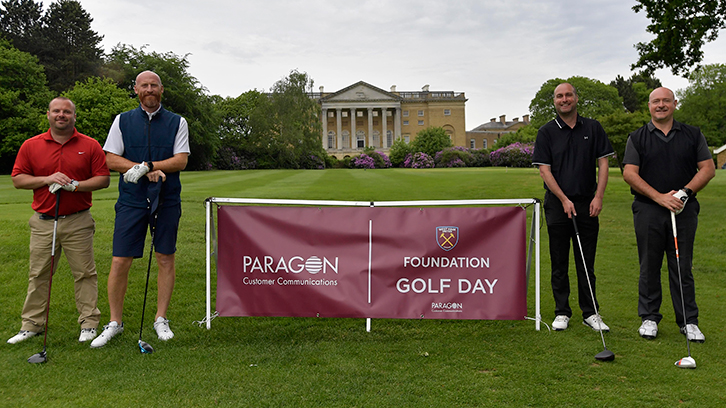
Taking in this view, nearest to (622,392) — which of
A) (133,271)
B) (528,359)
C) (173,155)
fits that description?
(528,359)

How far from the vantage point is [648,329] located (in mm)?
4734

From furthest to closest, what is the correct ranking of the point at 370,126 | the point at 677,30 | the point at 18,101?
the point at 370,126, the point at 18,101, the point at 677,30

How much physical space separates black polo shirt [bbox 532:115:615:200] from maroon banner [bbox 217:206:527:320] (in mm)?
674

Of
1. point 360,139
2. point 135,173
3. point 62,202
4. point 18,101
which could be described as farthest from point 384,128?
point 135,173

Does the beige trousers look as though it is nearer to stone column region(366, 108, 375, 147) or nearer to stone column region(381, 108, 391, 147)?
stone column region(366, 108, 375, 147)

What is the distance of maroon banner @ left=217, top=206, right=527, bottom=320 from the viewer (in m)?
4.73

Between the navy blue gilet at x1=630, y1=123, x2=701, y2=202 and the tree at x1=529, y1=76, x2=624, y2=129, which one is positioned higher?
the tree at x1=529, y1=76, x2=624, y2=129

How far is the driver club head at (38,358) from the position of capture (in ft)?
13.0

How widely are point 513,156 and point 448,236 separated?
58991 mm

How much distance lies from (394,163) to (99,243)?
59801 millimetres

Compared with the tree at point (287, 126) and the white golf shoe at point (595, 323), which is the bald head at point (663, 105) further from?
the tree at point (287, 126)

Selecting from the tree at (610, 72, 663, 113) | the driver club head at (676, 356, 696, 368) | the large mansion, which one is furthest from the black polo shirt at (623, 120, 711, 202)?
the large mansion

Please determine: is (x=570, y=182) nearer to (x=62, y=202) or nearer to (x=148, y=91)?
(x=148, y=91)

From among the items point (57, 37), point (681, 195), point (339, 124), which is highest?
point (57, 37)
